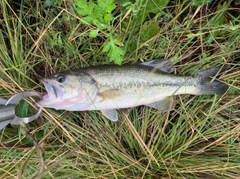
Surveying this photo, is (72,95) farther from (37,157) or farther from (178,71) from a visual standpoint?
(178,71)

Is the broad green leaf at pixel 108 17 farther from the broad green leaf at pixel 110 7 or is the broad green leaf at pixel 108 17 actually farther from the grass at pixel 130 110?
the grass at pixel 130 110

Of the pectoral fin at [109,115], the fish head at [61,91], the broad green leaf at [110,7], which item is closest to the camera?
the broad green leaf at [110,7]

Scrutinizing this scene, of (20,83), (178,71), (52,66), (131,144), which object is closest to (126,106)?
(131,144)

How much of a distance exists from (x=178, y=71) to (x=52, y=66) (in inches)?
43.7

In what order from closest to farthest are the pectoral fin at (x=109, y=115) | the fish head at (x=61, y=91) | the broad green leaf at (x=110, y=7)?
the broad green leaf at (x=110, y=7) < the fish head at (x=61, y=91) < the pectoral fin at (x=109, y=115)

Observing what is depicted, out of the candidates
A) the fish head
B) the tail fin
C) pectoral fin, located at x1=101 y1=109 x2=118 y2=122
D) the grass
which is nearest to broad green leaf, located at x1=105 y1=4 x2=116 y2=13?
the grass

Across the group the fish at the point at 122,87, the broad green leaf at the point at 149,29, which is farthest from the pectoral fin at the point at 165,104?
the broad green leaf at the point at 149,29

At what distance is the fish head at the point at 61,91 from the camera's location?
2125 mm

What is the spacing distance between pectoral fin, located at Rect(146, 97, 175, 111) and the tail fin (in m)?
0.24

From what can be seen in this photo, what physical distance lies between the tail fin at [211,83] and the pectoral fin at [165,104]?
244 millimetres

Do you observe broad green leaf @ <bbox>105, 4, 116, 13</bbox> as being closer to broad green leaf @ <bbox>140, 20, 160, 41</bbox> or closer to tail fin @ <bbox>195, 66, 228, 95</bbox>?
broad green leaf @ <bbox>140, 20, 160, 41</bbox>

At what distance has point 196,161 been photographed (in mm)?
2510

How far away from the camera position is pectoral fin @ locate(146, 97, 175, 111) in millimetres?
2422

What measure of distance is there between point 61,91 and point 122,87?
468 millimetres
